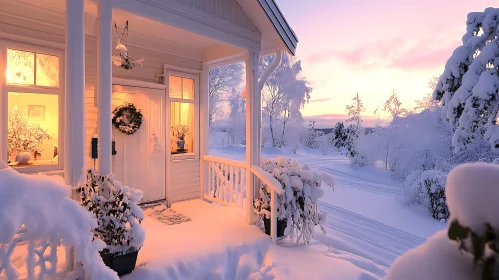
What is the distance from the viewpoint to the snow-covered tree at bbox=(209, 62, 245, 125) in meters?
17.3

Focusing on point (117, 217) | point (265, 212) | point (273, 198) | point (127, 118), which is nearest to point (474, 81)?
point (273, 198)

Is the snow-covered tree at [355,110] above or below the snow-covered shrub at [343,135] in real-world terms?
above

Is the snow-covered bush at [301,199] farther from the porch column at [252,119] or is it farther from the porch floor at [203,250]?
the porch column at [252,119]

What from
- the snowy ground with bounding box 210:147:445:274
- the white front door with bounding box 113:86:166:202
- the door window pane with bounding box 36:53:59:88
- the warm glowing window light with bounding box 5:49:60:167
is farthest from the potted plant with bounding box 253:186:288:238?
the door window pane with bounding box 36:53:59:88

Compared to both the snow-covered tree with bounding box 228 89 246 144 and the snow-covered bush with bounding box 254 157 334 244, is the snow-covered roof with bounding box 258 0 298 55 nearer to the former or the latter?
the snow-covered bush with bounding box 254 157 334 244

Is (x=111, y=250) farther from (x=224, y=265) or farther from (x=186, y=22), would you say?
(x=186, y=22)

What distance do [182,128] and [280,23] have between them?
274 cm

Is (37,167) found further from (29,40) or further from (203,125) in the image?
(203,125)

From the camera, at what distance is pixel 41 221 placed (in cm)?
201

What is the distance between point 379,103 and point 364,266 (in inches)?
521

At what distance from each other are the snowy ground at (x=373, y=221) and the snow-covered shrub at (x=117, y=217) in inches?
111

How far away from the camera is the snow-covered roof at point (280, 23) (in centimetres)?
432

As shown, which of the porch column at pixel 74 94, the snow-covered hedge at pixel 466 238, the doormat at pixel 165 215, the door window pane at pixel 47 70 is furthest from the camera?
the doormat at pixel 165 215

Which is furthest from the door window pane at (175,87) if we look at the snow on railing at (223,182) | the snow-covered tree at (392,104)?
the snow-covered tree at (392,104)
